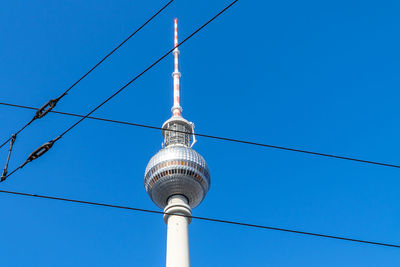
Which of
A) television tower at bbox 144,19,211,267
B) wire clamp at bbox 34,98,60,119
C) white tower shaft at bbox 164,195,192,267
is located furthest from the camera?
television tower at bbox 144,19,211,267

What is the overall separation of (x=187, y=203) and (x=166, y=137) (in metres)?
11.0

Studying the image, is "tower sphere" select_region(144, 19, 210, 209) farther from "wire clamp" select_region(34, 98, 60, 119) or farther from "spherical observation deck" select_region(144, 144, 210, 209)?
"wire clamp" select_region(34, 98, 60, 119)

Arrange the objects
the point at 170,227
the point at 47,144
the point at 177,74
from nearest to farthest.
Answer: the point at 47,144
the point at 170,227
the point at 177,74

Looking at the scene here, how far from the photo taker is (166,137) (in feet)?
273

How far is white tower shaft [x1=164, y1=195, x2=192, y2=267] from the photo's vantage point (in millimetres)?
66062

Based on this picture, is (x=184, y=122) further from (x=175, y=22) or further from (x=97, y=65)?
(x=97, y=65)

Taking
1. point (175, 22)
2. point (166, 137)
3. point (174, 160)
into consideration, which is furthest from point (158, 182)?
point (175, 22)

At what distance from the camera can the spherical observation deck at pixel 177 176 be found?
75.8 meters

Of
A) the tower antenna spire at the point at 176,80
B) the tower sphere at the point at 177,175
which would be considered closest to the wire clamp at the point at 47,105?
the tower sphere at the point at 177,175

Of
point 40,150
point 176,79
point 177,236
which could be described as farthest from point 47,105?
point 176,79

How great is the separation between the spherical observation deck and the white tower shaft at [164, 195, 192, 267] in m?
1.78

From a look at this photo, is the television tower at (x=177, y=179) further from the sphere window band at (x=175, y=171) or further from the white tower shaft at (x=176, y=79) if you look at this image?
the white tower shaft at (x=176, y=79)

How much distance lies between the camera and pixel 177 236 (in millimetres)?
68625

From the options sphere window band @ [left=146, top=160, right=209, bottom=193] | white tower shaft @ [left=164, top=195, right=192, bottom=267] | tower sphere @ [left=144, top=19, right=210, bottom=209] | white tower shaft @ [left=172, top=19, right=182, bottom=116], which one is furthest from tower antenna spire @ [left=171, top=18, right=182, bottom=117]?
white tower shaft @ [left=164, top=195, right=192, bottom=267]
